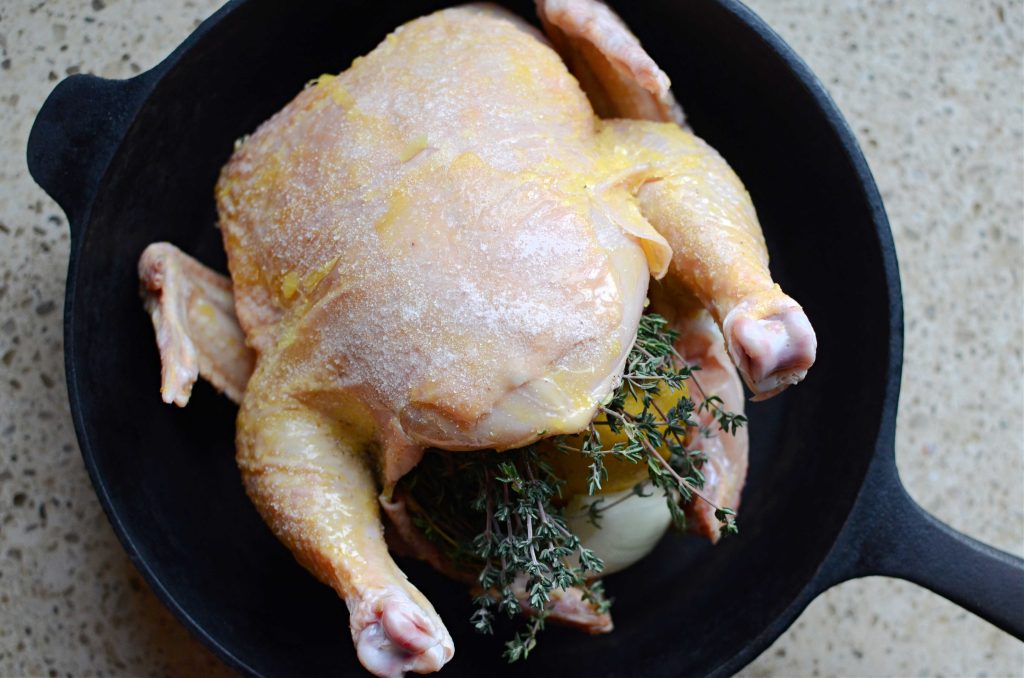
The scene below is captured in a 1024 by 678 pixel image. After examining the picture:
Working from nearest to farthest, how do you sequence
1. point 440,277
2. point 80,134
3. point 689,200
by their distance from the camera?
point 440,277
point 689,200
point 80,134

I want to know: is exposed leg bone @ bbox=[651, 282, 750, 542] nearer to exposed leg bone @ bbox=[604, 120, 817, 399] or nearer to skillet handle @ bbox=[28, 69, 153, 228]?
exposed leg bone @ bbox=[604, 120, 817, 399]

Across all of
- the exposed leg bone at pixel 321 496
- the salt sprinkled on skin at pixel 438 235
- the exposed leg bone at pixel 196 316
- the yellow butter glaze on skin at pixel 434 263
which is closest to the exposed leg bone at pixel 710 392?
the yellow butter glaze on skin at pixel 434 263

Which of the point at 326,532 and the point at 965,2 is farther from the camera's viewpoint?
the point at 965,2

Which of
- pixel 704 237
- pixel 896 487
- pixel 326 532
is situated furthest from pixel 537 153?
pixel 896 487

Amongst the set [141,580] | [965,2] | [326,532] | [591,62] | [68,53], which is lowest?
[141,580]

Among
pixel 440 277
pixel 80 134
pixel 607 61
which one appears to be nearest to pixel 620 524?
pixel 440 277

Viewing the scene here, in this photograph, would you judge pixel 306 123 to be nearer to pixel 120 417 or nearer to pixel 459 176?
pixel 459 176

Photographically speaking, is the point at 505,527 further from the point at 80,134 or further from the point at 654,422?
the point at 80,134

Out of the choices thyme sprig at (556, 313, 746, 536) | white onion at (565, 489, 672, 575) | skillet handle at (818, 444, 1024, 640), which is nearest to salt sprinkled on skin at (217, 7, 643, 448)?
thyme sprig at (556, 313, 746, 536)
